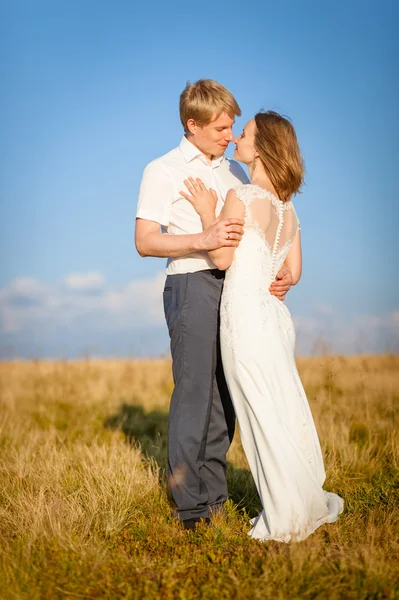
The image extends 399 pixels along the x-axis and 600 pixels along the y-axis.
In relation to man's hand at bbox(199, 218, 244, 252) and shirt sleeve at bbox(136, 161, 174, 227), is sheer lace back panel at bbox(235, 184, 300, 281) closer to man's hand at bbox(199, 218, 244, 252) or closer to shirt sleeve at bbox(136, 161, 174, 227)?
man's hand at bbox(199, 218, 244, 252)

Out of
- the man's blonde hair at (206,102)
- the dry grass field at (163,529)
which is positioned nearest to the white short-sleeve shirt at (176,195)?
the man's blonde hair at (206,102)

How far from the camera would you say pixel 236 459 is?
645 centimetres

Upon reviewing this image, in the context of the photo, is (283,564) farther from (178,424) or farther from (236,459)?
(236,459)

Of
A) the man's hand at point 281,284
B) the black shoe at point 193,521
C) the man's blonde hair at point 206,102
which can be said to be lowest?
the black shoe at point 193,521

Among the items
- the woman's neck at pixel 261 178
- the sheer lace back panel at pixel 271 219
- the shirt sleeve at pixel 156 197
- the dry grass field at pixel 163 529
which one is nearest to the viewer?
the dry grass field at pixel 163 529

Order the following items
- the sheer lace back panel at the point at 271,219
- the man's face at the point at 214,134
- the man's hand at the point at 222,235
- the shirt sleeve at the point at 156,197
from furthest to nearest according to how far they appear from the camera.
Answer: the man's face at the point at 214,134 < the shirt sleeve at the point at 156,197 < the sheer lace back panel at the point at 271,219 < the man's hand at the point at 222,235

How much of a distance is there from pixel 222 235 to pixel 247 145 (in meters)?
0.75

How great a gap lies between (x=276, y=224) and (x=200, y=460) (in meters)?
1.78

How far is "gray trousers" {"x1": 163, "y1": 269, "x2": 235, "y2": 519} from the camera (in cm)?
433

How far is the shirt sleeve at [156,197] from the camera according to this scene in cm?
430

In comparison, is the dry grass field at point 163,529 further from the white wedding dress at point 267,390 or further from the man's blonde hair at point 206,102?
the man's blonde hair at point 206,102

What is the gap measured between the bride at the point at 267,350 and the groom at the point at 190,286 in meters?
0.28

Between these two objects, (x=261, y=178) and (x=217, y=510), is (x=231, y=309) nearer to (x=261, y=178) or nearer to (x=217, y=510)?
(x=261, y=178)

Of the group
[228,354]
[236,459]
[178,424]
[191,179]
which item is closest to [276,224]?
[191,179]
